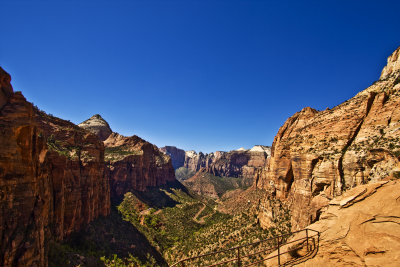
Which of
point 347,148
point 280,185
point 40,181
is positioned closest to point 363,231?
point 347,148

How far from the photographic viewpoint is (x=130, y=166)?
95.2 metres

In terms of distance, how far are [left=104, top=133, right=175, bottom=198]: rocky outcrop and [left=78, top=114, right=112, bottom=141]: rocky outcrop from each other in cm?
1220

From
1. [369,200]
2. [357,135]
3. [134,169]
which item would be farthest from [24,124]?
[134,169]

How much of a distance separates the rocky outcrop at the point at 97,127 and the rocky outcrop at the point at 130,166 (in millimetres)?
12198

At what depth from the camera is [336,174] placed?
2855 cm

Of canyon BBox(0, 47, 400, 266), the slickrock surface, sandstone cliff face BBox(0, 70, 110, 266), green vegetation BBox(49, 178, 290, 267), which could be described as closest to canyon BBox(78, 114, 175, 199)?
green vegetation BBox(49, 178, 290, 267)

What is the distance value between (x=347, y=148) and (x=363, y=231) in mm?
24028

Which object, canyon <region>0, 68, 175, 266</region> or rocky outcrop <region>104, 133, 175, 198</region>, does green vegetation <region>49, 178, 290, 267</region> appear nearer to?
canyon <region>0, 68, 175, 266</region>

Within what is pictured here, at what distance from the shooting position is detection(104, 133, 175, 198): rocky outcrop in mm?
87000

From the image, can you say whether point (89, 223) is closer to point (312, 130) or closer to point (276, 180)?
point (276, 180)

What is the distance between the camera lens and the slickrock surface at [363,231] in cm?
902

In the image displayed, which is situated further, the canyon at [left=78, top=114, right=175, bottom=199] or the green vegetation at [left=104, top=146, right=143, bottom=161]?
the green vegetation at [left=104, top=146, right=143, bottom=161]

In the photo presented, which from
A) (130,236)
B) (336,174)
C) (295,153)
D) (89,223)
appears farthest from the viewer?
(130,236)

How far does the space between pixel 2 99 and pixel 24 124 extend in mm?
4812
